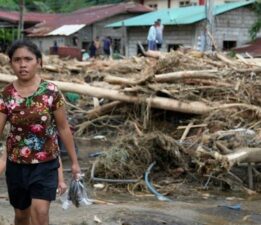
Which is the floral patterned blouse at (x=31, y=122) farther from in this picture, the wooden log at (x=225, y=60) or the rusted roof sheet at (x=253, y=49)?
the rusted roof sheet at (x=253, y=49)

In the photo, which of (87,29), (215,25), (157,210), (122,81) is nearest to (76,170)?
(157,210)

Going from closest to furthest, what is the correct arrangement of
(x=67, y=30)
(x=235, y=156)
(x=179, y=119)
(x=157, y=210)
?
(x=157, y=210), (x=235, y=156), (x=179, y=119), (x=67, y=30)

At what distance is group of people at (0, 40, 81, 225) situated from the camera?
152 inches

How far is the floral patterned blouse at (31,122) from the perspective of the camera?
152 inches

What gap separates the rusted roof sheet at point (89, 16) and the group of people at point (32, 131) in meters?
33.3

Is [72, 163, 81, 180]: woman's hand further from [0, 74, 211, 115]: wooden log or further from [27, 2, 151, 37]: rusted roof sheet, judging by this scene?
[27, 2, 151, 37]: rusted roof sheet

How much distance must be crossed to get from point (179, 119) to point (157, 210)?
454 centimetres

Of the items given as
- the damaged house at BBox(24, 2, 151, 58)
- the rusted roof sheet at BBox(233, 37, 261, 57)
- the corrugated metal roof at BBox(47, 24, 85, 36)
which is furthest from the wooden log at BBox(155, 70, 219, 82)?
the corrugated metal roof at BBox(47, 24, 85, 36)

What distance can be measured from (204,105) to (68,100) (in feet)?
14.8

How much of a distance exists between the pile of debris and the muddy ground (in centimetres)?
40

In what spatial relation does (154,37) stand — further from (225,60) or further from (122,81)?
(122,81)

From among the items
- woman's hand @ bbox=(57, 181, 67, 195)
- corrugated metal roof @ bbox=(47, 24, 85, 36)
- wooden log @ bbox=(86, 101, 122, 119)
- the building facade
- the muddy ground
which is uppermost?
the building facade

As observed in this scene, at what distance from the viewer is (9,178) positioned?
13.1 feet

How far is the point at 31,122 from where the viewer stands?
3.87m
